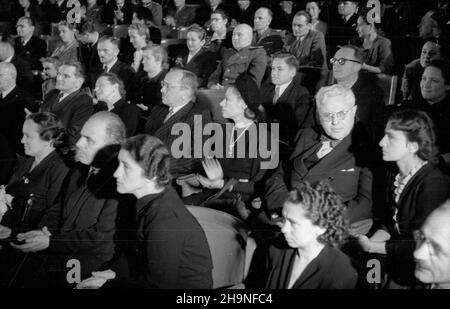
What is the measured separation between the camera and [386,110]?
338cm

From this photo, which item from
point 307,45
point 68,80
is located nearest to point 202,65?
point 307,45

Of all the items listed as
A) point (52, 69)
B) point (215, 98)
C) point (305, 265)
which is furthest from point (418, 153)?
point (52, 69)

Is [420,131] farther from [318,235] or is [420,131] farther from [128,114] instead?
[128,114]

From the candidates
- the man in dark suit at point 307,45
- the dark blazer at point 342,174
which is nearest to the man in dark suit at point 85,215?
the dark blazer at point 342,174

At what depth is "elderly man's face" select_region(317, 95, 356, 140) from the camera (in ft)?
7.95

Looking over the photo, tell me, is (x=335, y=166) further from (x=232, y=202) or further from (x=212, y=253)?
(x=212, y=253)

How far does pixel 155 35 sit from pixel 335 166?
12.7 feet

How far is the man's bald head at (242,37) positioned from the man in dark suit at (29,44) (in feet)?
7.59

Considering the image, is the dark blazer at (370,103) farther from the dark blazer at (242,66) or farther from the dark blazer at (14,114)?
the dark blazer at (14,114)

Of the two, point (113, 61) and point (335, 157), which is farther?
point (113, 61)

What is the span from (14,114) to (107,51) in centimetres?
101

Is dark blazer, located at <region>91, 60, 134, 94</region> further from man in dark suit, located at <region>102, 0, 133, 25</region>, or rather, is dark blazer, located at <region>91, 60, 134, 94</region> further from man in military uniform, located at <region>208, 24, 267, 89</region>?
man in dark suit, located at <region>102, 0, 133, 25</region>

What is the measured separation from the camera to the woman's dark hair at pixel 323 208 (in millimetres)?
1670

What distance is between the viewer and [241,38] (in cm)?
476
